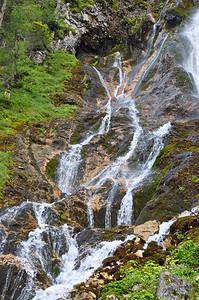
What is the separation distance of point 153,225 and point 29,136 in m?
12.4

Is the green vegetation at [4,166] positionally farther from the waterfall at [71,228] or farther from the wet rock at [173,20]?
the wet rock at [173,20]

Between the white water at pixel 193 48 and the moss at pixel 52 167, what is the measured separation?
15276mm

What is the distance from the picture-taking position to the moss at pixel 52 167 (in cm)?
1538

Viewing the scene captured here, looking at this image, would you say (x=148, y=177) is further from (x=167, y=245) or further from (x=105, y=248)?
(x=167, y=245)

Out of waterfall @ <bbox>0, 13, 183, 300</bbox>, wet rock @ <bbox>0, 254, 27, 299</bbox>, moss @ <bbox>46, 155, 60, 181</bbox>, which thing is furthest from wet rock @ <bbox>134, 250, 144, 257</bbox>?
moss @ <bbox>46, 155, 60, 181</bbox>

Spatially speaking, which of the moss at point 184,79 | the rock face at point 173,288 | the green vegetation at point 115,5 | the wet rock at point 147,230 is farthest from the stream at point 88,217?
the green vegetation at point 115,5

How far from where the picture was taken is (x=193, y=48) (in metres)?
27.3

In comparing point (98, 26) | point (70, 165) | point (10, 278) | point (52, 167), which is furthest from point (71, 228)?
point (98, 26)

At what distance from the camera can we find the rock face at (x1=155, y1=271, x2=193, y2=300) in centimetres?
324

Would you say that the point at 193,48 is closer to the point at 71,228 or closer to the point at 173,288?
the point at 71,228

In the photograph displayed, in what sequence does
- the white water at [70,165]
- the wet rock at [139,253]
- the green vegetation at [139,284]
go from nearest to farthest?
1. the green vegetation at [139,284]
2. the wet rock at [139,253]
3. the white water at [70,165]

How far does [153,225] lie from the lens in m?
7.12

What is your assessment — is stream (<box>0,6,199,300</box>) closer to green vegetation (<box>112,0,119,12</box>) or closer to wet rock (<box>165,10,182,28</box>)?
wet rock (<box>165,10,182,28</box>)

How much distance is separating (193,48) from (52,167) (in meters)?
21.9
